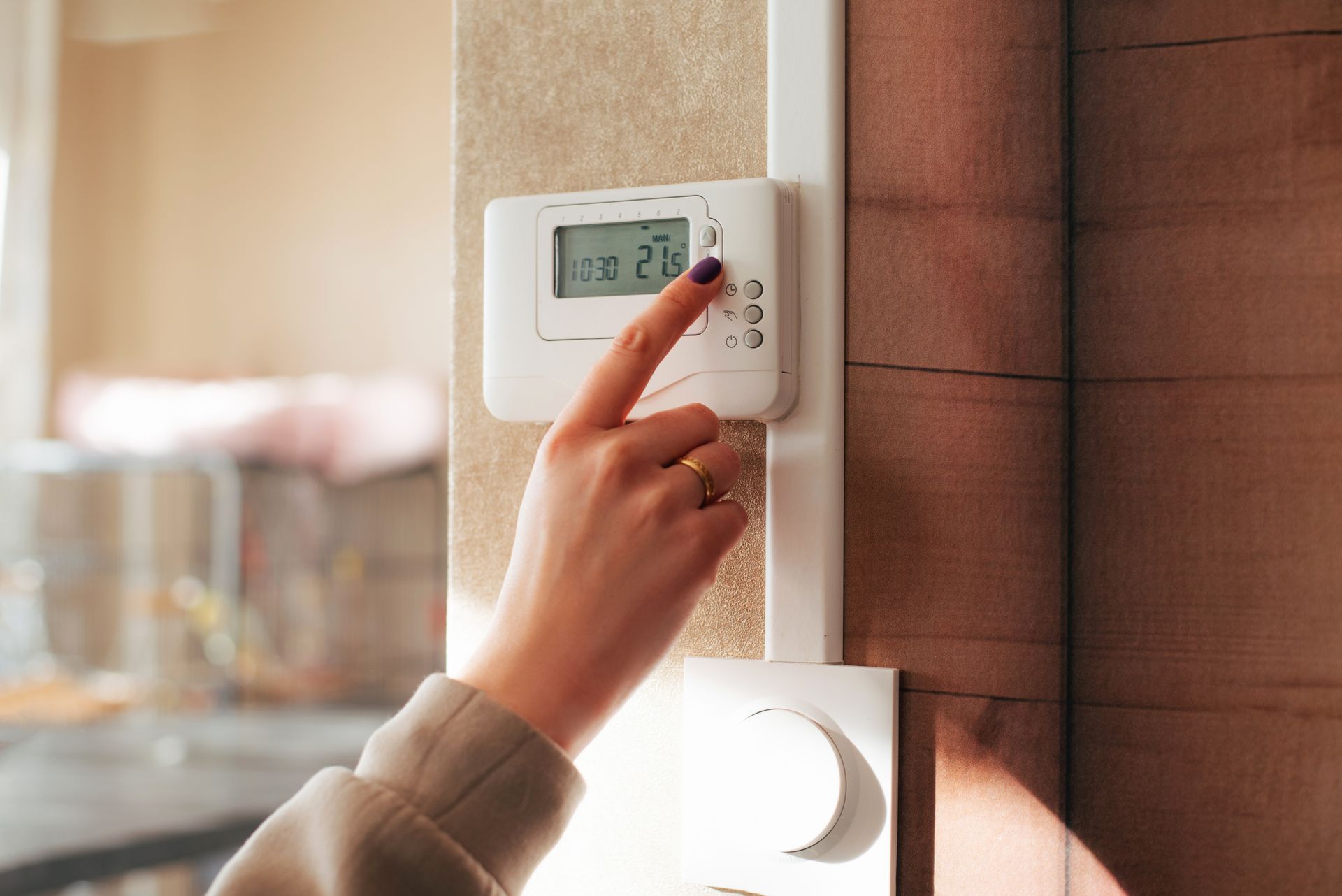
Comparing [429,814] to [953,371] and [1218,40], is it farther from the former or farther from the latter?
[1218,40]

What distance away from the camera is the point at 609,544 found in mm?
430

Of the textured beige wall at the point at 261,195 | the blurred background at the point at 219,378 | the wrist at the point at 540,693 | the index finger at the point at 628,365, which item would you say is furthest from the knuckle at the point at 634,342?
the textured beige wall at the point at 261,195

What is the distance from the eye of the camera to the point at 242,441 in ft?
9.98

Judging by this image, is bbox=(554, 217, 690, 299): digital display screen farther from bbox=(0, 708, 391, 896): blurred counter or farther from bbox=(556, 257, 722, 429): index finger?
bbox=(0, 708, 391, 896): blurred counter

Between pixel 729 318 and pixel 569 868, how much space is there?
28cm

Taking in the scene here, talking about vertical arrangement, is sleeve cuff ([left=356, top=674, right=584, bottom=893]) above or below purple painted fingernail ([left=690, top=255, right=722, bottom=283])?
below

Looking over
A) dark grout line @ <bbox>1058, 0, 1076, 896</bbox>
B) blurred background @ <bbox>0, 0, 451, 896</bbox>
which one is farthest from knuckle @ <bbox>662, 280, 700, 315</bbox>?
blurred background @ <bbox>0, 0, 451, 896</bbox>

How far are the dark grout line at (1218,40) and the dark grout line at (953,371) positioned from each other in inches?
5.2

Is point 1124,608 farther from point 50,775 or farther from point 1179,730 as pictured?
point 50,775

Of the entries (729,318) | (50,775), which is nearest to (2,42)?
(50,775)

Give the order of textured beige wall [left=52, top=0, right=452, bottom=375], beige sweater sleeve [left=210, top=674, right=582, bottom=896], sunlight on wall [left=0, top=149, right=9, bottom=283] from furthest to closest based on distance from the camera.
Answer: textured beige wall [left=52, top=0, right=452, bottom=375], sunlight on wall [left=0, top=149, right=9, bottom=283], beige sweater sleeve [left=210, top=674, right=582, bottom=896]

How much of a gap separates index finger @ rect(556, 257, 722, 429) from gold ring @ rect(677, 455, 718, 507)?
0.03 metres

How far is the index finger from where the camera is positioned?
0.45 meters

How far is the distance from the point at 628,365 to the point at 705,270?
0.06 m
